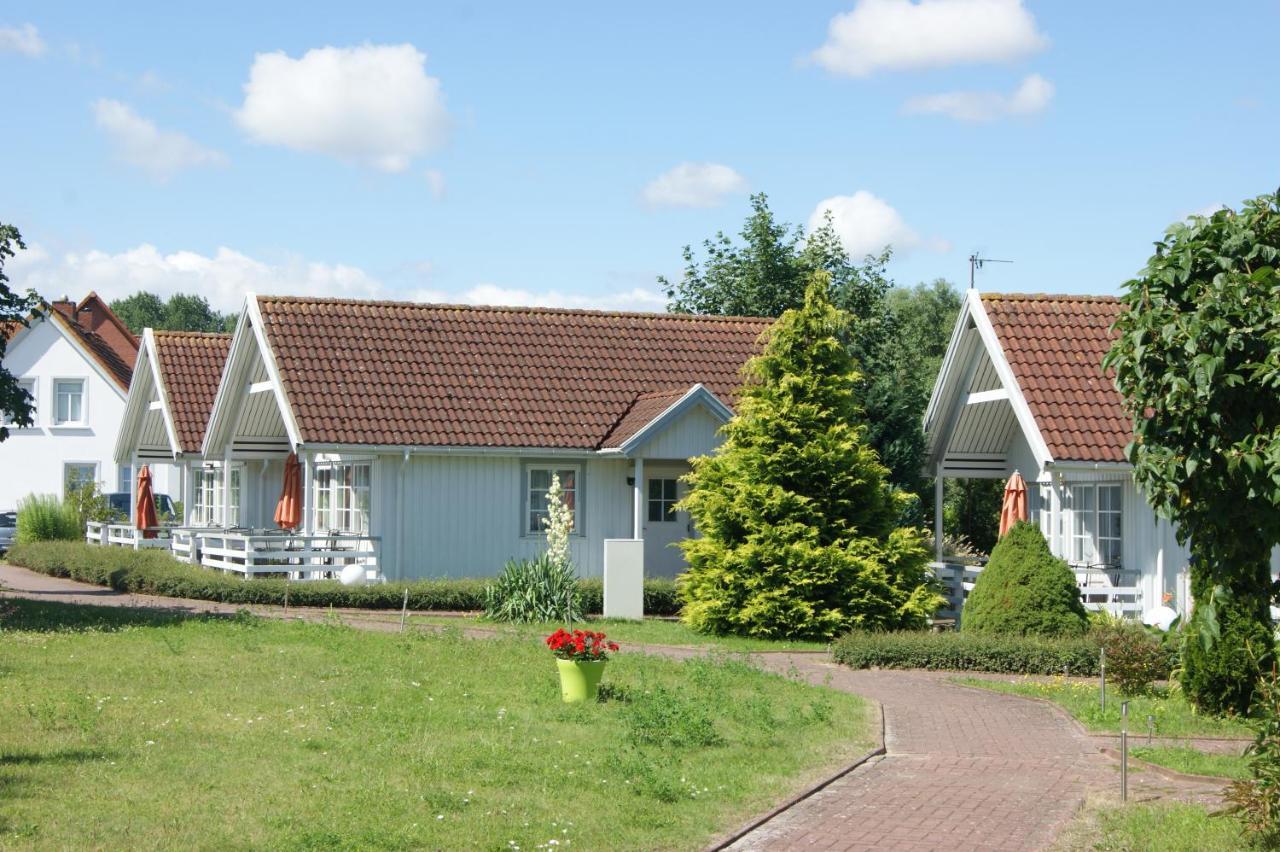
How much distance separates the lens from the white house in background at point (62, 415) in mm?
56031

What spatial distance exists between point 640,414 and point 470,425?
330 centimetres

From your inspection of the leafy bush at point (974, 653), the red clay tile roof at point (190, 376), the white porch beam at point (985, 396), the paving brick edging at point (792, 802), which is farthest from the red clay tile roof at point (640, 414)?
the paving brick edging at point (792, 802)

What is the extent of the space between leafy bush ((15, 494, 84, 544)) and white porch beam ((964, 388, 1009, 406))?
25666 mm

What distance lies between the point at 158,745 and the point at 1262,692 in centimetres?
811

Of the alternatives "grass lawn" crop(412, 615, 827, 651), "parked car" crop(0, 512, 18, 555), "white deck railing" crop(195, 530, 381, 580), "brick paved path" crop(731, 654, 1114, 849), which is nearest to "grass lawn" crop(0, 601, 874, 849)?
"brick paved path" crop(731, 654, 1114, 849)

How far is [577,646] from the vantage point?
1518 cm

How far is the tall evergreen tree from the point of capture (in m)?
22.1

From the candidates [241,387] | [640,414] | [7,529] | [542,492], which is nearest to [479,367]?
[542,492]

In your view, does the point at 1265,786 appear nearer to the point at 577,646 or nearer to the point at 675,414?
→ the point at 577,646

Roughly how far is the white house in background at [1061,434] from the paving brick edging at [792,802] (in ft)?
31.0

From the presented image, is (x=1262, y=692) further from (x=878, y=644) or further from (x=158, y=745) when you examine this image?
(x=878, y=644)

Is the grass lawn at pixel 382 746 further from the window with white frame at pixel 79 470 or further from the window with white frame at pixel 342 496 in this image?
the window with white frame at pixel 79 470

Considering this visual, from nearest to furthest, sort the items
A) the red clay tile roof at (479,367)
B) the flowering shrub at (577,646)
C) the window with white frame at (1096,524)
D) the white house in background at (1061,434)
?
the flowering shrub at (577,646) < the white house in background at (1061,434) < the window with white frame at (1096,524) < the red clay tile roof at (479,367)

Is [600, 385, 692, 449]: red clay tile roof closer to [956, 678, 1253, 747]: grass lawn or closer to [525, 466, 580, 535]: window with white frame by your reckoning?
[525, 466, 580, 535]: window with white frame
